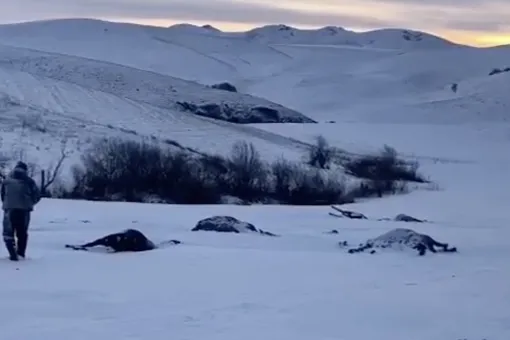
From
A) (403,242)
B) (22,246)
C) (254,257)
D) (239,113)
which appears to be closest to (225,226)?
(403,242)

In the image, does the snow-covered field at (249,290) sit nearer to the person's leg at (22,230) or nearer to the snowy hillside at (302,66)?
the person's leg at (22,230)

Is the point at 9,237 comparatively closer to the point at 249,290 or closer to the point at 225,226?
the point at 249,290

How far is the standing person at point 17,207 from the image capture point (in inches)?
595

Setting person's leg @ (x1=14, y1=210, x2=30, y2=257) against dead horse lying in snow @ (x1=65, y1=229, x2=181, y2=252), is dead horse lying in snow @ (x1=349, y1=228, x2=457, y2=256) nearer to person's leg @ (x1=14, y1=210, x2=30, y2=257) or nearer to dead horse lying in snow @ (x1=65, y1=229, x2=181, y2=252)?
dead horse lying in snow @ (x1=65, y1=229, x2=181, y2=252)

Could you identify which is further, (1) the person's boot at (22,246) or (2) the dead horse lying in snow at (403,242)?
(2) the dead horse lying in snow at (403,242)

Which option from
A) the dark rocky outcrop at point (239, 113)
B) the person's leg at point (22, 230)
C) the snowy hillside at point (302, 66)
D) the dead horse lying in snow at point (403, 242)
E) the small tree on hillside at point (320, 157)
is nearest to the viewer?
the person's leg at point (22, 230)

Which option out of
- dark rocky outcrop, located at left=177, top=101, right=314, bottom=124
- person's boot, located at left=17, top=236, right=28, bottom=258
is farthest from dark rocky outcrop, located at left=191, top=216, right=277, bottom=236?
dark rocky outcrop, located at left=177, top=101, right=314, bottom=124

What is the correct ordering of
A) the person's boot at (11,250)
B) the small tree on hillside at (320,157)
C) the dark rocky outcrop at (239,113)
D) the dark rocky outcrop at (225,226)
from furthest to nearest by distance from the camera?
the dark rocky outcrop at (239,113) → the small tree on hillside at (320,157) → the dark rocky outcrop at (225,226) → the person's boot at (11,250)

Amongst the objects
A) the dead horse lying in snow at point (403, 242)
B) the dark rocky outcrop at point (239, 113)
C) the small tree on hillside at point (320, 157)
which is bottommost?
the dead horse lying in snow at point (403, 242)

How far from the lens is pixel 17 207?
1514cm

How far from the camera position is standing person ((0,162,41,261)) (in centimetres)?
1511

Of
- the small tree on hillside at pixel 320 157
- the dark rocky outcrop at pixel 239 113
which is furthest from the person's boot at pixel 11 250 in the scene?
the dark rocky outcrop at pixel 239 113

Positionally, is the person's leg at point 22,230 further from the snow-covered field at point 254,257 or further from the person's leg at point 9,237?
the snow-covered field at point 254,257

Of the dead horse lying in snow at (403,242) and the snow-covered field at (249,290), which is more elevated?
the dead horse lying in snow at (403,242)
